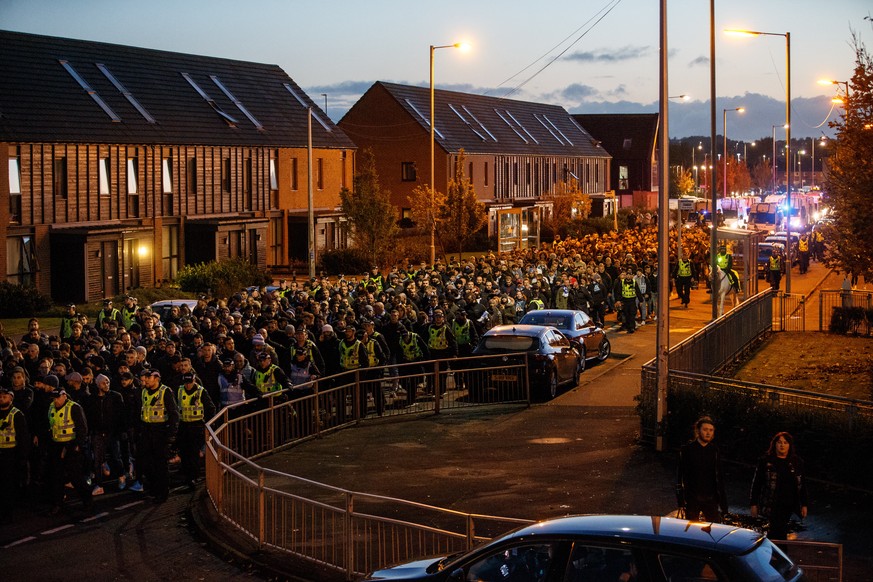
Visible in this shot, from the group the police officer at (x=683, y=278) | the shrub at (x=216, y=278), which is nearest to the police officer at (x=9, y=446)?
the shrub at (x=216, y=278)

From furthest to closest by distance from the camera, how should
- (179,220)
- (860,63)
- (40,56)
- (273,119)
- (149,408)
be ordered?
(273,119), (179,220), (40,56), (860,63), (149,408)

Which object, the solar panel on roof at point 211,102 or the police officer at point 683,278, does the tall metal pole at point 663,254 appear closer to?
the police officer at point 683,278

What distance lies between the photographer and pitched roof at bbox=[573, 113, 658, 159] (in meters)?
98.2

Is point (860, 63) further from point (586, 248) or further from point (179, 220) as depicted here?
point (179, 220)

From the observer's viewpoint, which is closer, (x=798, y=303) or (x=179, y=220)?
(x=798, y=303)

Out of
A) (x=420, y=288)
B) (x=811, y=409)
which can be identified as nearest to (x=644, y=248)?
(x=420, y=288)

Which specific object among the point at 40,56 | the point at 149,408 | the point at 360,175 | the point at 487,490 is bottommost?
the point at 487,490

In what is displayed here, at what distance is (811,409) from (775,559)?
8.24 meters

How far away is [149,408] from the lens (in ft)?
45.7

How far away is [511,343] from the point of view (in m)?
21.2

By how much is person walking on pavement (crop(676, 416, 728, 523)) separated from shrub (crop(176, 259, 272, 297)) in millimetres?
27971

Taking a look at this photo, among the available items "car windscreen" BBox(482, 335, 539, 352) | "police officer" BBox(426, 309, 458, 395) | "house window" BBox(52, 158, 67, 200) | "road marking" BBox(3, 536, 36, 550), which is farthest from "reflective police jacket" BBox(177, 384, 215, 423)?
"house window" BBox(52, 158, 67, 200)

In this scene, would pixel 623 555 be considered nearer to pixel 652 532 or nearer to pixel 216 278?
pixel 652 532

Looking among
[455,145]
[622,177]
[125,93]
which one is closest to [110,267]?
[125,93]
